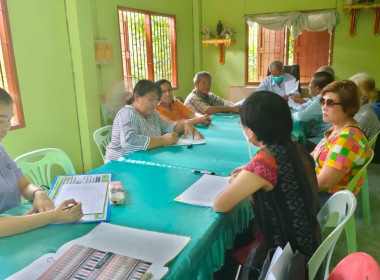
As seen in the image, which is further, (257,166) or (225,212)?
(225,212)

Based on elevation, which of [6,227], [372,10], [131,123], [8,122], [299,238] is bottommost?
[299,238]

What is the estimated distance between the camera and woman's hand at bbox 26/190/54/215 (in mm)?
1259

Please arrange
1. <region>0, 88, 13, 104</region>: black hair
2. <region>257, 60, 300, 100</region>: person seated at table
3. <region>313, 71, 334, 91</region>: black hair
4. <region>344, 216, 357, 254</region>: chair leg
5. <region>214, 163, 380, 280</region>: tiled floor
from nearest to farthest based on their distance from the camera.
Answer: <region>0, 88, 13, 104</region>: black hair → <region>344, 216, 357, 254</region>: chair leg → <region>214, 163, 380, 280</region>: tiled floor → <region>313, 71, 334, 91</region>: black hair → <region>257, 60, 300, 100</region>: person seated at table

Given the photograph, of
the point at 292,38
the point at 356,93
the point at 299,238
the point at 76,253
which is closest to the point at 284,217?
the point at 299,238

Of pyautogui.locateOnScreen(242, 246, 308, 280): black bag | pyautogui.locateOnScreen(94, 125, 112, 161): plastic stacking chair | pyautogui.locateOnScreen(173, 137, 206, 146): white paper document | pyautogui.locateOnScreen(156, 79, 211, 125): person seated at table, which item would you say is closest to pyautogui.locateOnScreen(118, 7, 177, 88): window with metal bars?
pyautogui.locateOnScreen(156, 79, 211, 125): person seated at table

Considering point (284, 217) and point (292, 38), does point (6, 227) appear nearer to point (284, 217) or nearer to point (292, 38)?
point (284, 217)

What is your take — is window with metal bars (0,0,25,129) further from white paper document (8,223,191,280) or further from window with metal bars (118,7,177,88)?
white paper document (8,223,191,280)

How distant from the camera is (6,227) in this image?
43.1 inches

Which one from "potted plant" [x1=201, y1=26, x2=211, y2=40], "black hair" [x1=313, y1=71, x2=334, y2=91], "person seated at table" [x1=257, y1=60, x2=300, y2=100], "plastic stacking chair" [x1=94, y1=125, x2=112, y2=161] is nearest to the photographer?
"plastic stacking chair" [x1=94, y1=125, x2=112, y2=161]

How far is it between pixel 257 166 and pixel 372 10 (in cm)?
477

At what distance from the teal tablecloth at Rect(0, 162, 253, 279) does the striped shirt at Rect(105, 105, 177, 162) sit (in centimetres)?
55

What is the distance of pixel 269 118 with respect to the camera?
3.92 feet

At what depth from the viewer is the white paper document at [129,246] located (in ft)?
3.01

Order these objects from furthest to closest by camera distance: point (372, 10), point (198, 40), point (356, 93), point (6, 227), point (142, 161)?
point (198, 40), point (372, 10), point (142, 161), point (356, 93), point (6, 227)
